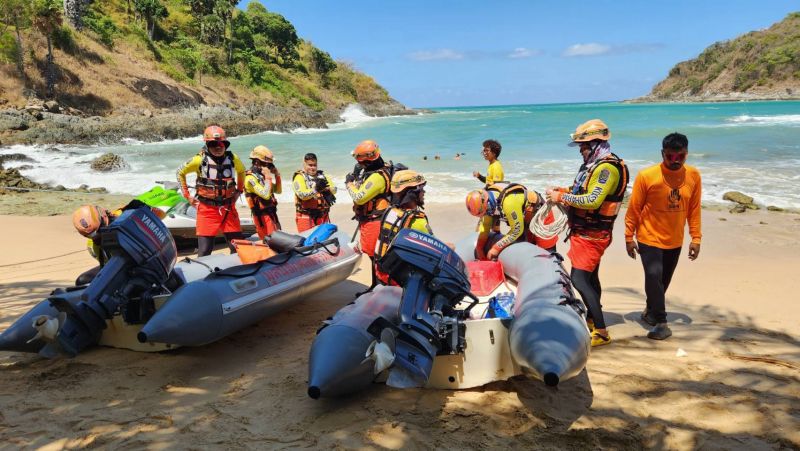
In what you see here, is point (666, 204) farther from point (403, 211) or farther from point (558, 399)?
point (403, 211)

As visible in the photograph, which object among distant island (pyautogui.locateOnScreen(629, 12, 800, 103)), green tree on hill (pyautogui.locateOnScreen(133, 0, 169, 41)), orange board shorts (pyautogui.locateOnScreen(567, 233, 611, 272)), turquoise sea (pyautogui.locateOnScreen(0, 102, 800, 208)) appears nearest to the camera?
orange board shorts (pyautogui.locateOnScreen(567, 233, 611, 272))

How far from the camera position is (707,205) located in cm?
948

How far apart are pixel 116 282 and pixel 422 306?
198 centimetres

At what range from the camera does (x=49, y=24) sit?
27.0 meters

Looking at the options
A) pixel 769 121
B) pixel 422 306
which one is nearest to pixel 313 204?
pixel 422 306

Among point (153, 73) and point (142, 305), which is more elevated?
point (153, 73)

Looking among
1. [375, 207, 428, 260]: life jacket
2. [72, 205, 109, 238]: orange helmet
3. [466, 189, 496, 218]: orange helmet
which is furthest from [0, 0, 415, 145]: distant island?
[466, 189, 496, 218]: orange helmet

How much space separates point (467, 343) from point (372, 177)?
5.51 ft

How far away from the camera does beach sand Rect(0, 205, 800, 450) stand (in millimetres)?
2396

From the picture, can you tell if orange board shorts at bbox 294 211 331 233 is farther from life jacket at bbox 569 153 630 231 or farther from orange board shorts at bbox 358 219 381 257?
life jacket at bbox 569 153 630 231

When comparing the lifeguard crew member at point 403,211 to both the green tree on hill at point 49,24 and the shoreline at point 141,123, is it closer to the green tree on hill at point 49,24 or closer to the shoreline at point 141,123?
the shoreline at point 141,123

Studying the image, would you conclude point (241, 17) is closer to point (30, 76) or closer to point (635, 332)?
point (30, 76)

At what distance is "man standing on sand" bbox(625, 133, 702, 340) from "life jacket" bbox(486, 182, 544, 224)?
27.4 inches

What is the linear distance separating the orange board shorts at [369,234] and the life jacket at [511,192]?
941 mm
